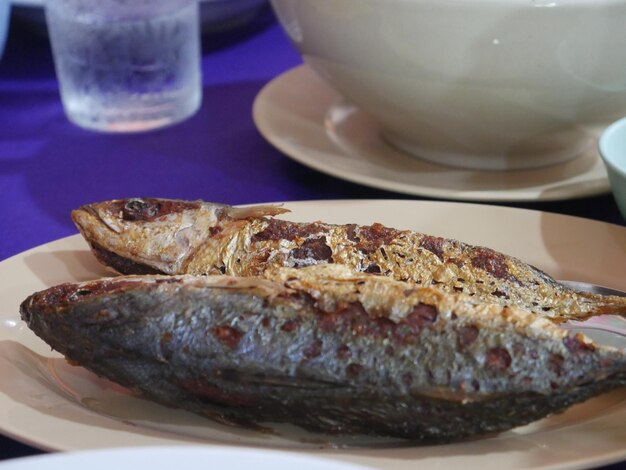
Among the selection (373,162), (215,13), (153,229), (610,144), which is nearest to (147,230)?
(153,229)

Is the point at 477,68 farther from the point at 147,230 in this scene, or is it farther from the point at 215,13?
the point at 215,13

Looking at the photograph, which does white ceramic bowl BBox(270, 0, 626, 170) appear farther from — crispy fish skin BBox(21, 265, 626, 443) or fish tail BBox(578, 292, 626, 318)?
crispy fish skin BBox(21, 265, 626, 443)

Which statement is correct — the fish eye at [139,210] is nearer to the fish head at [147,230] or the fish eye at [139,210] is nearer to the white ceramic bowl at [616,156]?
the fish head at [147,230]

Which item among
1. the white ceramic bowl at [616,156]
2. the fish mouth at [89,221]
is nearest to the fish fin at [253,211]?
the fish mouth at [89,221]

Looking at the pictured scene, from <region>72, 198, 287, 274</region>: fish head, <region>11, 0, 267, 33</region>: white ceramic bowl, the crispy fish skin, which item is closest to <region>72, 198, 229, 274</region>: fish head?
<region>72, 198, 287, 274</region>: fish head

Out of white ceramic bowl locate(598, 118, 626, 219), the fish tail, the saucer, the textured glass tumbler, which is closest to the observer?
the fish tail

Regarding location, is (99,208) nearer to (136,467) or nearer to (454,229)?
(454,229)
